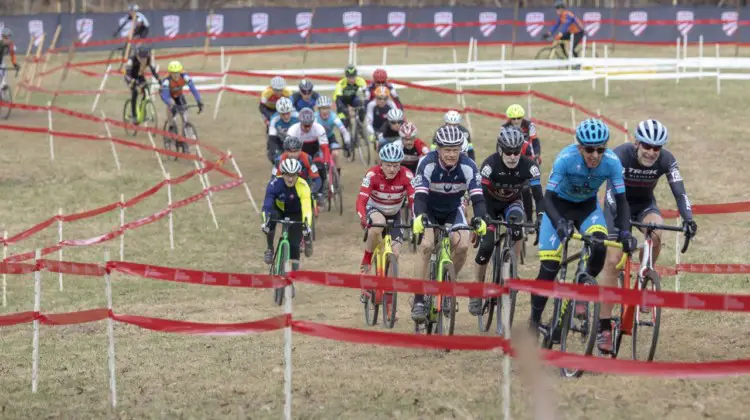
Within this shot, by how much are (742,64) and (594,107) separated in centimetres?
599

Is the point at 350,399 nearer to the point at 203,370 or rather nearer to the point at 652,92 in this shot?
the point at 203,370

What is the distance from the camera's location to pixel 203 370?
10.4 metres

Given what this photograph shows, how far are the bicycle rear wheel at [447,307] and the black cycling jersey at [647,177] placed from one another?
172 cm

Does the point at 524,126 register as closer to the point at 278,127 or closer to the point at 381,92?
the point at 381,92

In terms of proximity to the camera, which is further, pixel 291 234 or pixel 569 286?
pixel 291 234

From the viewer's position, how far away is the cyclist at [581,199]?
941cm

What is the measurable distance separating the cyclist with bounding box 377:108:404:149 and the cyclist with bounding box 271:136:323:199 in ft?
4.10

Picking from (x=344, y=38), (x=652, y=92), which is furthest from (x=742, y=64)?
(x=344, y=38)

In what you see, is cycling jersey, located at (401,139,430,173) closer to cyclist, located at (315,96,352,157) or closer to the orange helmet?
the orange helmet

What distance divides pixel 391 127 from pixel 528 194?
4.47 m

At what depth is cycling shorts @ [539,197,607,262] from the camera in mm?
9727

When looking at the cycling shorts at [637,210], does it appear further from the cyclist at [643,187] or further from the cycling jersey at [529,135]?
the cycling jersey at [529,135]

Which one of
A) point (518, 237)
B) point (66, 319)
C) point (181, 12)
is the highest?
point (181, 12)

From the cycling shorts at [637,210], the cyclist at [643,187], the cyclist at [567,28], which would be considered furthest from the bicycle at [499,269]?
the cyclist at [567,28]
